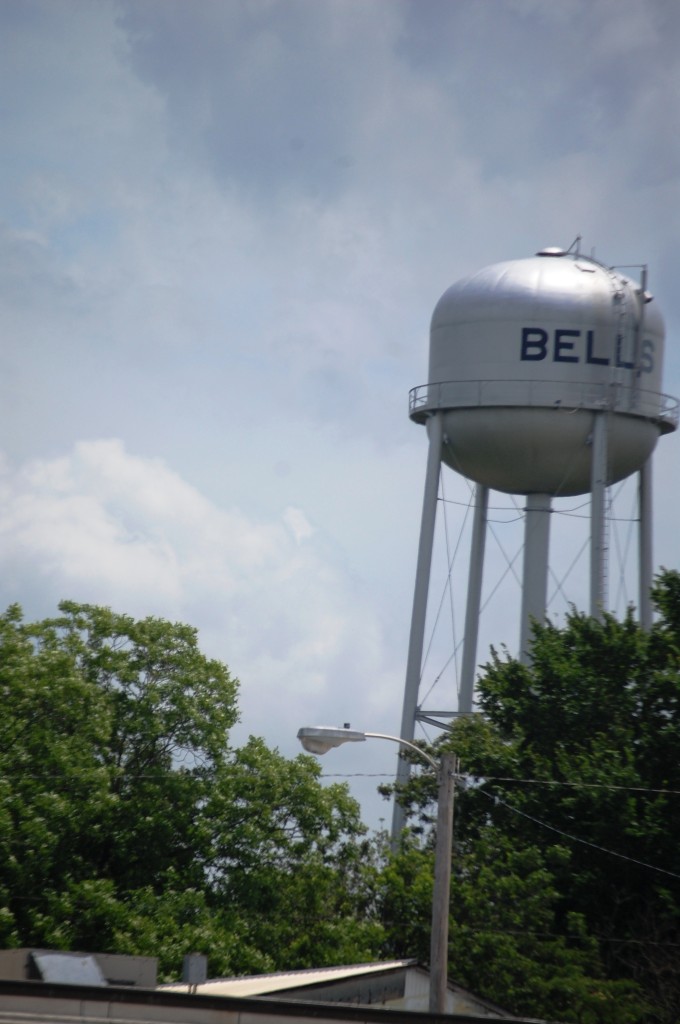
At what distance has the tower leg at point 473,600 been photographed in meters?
47.4

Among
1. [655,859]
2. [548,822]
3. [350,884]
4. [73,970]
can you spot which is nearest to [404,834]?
[350,884]

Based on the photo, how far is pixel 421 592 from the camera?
4575 cm

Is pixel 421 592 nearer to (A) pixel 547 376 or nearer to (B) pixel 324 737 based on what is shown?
(A) pixel 547 376

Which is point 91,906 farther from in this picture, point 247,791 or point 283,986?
point 283,986

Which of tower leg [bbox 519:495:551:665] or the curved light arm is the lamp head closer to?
the curved light arm

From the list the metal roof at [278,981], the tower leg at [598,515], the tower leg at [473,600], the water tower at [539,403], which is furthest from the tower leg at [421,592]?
the metal roof at [278,981]

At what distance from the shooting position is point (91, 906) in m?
40.2

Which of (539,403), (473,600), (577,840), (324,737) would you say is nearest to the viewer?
(324,737)

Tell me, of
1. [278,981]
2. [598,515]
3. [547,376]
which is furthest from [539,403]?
[278,981]

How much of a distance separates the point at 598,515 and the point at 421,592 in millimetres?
4773

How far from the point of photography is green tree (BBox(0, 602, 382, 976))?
40125 millimetres

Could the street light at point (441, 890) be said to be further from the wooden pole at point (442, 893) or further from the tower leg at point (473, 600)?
the tower leg at point (473, 600)

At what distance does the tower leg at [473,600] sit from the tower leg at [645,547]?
13.2ft

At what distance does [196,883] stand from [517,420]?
1340 centimetres
